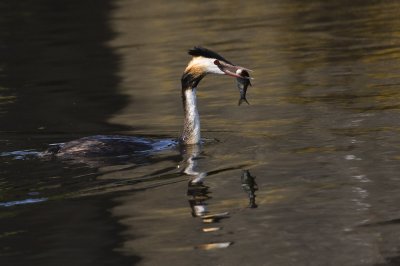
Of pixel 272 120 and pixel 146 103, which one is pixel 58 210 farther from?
pixel 146 103

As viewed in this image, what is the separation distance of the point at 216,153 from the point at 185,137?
855mm

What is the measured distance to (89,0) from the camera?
37.2 metres

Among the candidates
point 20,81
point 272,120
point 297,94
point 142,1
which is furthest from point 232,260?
point 142,1

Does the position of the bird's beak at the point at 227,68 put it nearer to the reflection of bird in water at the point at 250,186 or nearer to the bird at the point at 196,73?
the bird at the point at 196,73

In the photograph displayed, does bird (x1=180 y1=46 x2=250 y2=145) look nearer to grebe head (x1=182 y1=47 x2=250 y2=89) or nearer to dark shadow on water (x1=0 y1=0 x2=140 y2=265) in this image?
grebe head (x1=182 y1=47 x2=250 y2=89)

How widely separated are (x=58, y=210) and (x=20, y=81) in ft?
36.2

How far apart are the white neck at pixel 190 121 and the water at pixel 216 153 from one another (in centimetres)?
28

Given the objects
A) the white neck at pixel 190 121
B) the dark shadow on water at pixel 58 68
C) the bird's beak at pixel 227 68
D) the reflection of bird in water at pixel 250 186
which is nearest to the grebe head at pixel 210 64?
the bird's beak at pixel 227 68

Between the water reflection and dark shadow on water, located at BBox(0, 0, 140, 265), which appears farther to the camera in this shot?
the water reflection

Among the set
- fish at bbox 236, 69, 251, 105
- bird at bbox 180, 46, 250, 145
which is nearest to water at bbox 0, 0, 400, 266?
bird at bbox 180, 46, 250, 145

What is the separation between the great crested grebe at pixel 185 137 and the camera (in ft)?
42.8

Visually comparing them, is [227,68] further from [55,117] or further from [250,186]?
[55,117]

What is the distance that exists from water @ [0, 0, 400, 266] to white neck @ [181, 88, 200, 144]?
277 mm

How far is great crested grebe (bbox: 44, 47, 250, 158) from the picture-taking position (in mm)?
13055
